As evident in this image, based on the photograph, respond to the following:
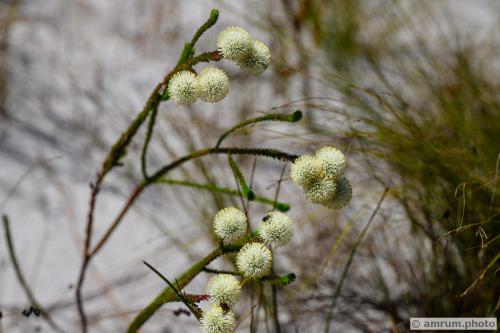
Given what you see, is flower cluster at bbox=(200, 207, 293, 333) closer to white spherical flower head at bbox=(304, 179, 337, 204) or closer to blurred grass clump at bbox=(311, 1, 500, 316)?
Result: white spherical flower head at bbox=(304, 179, 337, 204)

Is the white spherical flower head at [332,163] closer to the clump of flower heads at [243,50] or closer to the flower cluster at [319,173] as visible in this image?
the flower cluster at [319,173]

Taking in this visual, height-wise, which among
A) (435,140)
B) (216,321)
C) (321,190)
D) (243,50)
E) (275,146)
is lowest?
(216,321)

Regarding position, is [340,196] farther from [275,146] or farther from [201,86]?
[275,146]

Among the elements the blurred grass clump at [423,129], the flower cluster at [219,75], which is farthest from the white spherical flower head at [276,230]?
the blurred grass clump at [423,129]

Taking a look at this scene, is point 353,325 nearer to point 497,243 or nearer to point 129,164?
point 497,243

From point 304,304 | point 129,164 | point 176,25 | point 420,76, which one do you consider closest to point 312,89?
point 420,76

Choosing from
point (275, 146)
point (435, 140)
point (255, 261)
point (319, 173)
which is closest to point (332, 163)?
point (319, 173)
